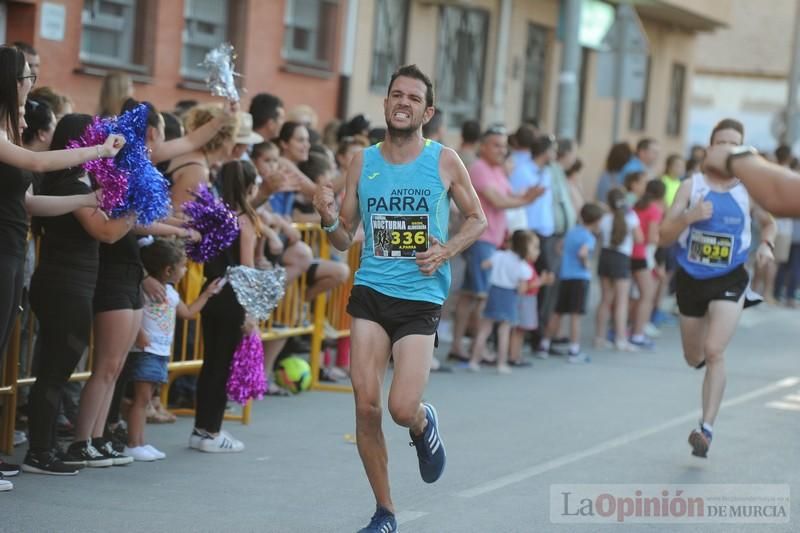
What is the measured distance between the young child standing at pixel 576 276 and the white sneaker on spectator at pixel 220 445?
630 centimetres

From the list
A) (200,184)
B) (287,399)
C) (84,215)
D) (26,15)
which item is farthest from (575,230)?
(84,215)

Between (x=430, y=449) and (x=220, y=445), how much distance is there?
2.36 metres

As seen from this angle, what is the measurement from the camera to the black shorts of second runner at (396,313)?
7145 mm

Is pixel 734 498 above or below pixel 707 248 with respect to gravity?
below

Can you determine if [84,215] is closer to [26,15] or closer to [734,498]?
[734,498]

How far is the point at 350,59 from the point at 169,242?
11286 millimetres

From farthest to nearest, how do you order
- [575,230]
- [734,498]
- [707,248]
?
1. [575,230]
2. [707,248]
3. [734,498]

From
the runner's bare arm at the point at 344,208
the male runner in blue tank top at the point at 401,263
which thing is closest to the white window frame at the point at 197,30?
the runner's bare arm at the point at 344,208

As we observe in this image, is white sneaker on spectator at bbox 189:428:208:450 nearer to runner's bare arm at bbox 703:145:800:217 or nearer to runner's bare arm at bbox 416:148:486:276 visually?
runner's bare arm at bbox 416:148:486:276

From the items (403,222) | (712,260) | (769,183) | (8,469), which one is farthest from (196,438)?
(769,183)

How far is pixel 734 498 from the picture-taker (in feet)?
28.1

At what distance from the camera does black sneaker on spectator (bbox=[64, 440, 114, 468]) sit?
8344mm

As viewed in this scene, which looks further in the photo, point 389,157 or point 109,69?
point 109,69

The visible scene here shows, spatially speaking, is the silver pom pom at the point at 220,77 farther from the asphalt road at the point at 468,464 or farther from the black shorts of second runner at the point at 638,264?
the black shorts of second runner at the point at 638,264
